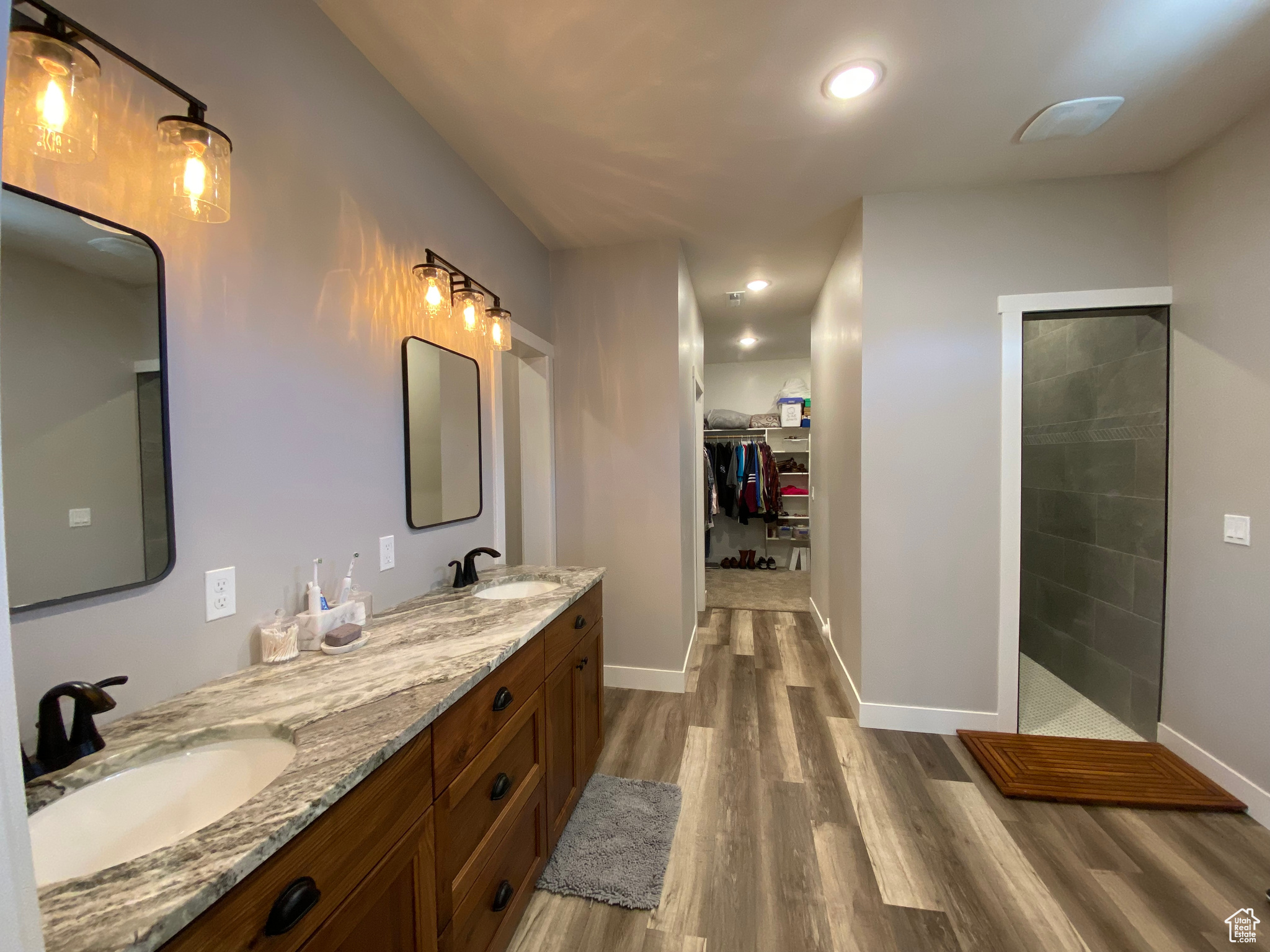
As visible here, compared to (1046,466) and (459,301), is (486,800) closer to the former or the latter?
(459,301)

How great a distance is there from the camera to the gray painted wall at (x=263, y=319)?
952 mm

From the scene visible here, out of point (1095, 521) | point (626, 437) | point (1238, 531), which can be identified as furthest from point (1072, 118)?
point (626, 437)

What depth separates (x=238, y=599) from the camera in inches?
45.2

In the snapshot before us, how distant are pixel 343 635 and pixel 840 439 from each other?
2696 mm

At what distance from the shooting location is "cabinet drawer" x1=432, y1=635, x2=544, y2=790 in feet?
3.37

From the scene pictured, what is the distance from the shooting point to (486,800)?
122cm

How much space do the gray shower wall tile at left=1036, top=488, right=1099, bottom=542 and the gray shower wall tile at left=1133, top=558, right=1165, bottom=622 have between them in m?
0.35

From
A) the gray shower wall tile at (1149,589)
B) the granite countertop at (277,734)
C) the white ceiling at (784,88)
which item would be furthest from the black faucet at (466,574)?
the gray shower wall tile at (1149,589)

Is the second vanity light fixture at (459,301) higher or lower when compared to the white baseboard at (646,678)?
higher

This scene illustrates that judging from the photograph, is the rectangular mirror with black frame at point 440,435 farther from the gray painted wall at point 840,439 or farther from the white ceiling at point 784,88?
the gray painted wall at point 840,439

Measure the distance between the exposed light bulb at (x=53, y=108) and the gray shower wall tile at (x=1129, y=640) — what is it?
3814mm

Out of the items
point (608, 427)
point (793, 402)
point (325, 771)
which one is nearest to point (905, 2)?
point (608, 427)

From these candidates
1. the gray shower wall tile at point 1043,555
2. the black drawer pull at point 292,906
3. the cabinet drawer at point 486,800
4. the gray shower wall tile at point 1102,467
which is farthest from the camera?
the gray shower wall tile at point 1043,555

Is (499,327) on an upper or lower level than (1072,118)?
lower
